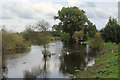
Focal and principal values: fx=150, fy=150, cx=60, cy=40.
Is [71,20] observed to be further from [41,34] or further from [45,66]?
[45,66]

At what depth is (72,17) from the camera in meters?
79.9

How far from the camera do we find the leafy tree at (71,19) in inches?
3190

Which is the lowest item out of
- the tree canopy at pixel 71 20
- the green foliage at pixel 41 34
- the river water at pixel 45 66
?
the river water at pixel 45 66

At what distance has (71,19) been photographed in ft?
263

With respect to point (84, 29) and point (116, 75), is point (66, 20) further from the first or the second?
point (116, 75)

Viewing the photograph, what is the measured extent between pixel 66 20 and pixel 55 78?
63.8 metres

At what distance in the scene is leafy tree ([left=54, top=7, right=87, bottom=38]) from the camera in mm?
81025

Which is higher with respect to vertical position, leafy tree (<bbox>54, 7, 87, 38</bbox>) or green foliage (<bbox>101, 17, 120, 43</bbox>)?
leafy tree (<bbox>54, 7, 87, 38</bbox>)

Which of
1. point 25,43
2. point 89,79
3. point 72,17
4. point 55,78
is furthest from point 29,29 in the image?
point 72,17

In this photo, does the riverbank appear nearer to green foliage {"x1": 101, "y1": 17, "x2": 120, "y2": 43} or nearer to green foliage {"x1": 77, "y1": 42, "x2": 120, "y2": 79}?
green foliage {"x1": 77, "y1": 42, "x2": 120, "y2": 79}

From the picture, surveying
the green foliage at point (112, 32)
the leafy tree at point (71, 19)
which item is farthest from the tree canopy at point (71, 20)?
Answer: the green foliage at point (112, 32)

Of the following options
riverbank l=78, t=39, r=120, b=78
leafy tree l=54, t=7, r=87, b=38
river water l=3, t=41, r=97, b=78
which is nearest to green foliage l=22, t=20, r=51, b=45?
river water l=3, t=41, r=97, b=78

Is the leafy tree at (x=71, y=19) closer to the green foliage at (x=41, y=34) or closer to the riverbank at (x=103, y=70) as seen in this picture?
the green foliage at (x=41, y=34)

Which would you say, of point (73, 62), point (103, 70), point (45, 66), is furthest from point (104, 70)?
point (45, 66)
